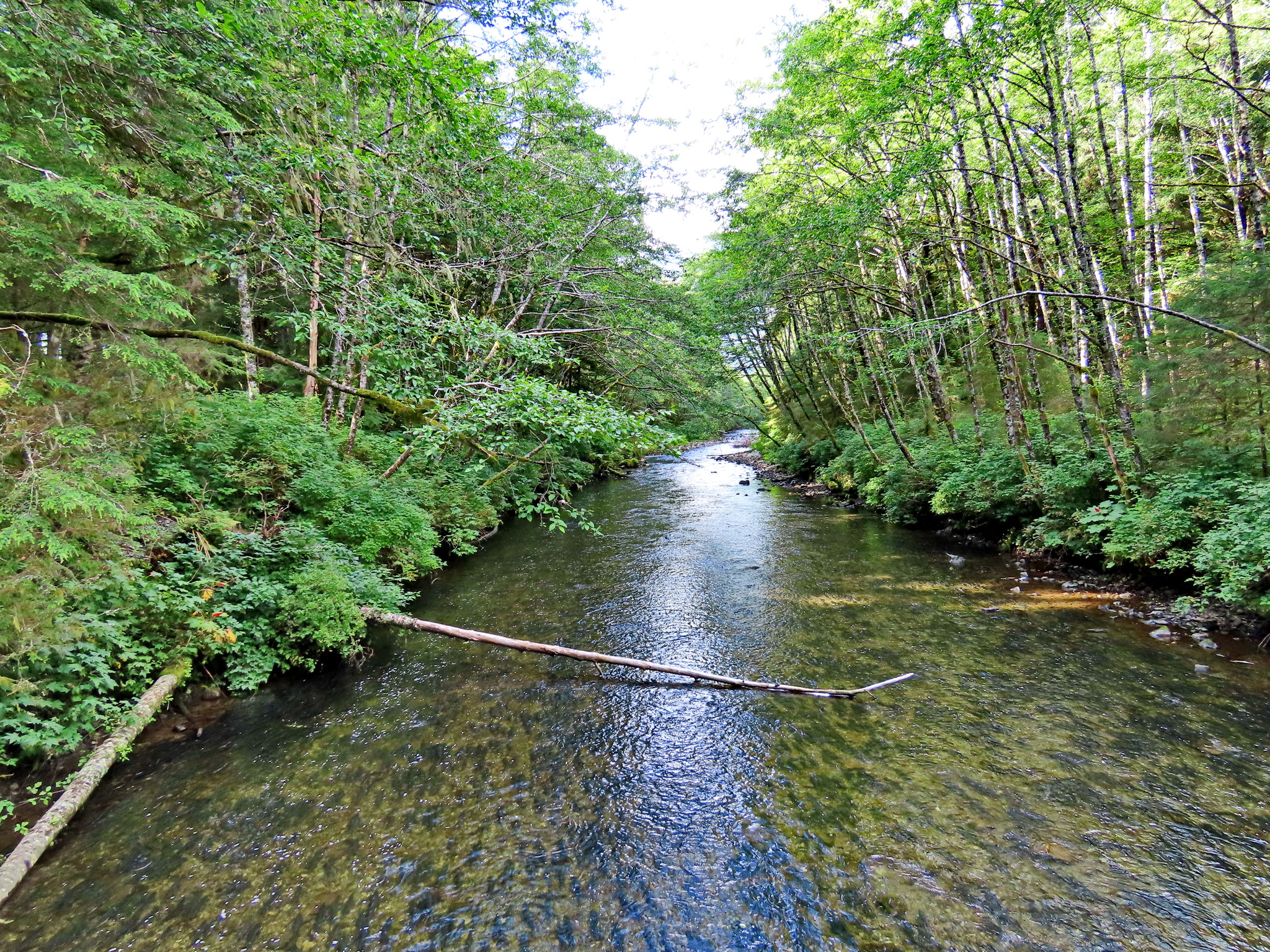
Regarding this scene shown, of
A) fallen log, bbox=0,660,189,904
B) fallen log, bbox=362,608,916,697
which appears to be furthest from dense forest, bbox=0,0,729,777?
fallen log, bbox=362,608,916,697

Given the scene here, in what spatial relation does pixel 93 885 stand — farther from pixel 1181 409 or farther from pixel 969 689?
pixel 1181 409

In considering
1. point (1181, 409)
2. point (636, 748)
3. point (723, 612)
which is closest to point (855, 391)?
point (1181, 409)

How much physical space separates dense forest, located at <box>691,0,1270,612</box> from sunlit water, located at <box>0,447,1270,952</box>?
2.34 meters

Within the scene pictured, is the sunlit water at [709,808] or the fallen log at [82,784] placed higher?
the fallen log at [82,784]

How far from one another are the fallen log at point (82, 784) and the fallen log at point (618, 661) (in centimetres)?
187

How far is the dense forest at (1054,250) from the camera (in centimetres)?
586

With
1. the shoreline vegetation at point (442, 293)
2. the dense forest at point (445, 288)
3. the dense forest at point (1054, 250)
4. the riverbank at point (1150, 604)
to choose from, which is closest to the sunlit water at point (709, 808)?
the riverbank at point (1150, 604)

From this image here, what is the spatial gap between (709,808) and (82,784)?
15.1 feet

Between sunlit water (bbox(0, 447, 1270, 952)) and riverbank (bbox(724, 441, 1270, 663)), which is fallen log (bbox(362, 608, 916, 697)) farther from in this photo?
riverbank (bbox(724, 441, 1270, 663))

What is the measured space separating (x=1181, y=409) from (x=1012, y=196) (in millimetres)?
9473

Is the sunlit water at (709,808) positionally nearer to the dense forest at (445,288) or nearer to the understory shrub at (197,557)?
the understory shrub at (197,557)

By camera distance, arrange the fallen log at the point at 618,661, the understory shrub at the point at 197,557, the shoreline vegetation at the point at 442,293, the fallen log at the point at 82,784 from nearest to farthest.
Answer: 1. the fallen log at the point at 82,784
2. the understory shrub at the point at 197,557
3. the shoreline vegetation at the point at 442,293
4. the fallen log at the point at 618,661

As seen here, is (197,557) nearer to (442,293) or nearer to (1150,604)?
(442,293)

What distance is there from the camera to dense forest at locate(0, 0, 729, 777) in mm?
3492
